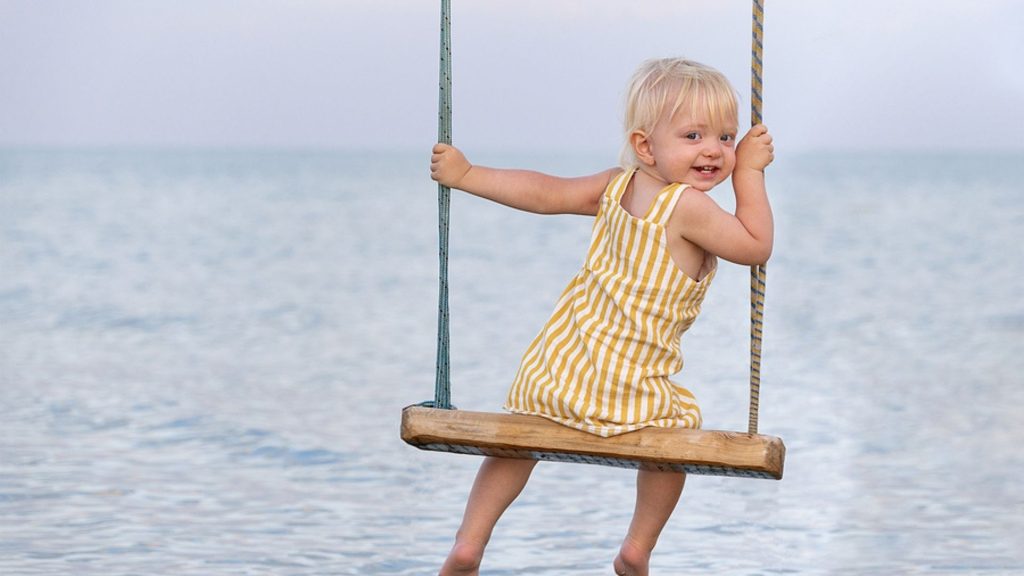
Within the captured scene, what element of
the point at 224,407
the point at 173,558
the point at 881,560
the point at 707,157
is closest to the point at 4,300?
the point at 224,407

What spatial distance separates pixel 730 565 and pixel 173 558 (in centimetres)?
141

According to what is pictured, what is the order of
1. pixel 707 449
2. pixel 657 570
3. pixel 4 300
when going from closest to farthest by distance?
1. pixel 707 449
2. pixel 657 570
3. pixel 4 300

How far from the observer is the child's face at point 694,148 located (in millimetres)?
2861

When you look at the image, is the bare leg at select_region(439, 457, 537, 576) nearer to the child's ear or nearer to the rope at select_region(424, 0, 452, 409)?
the rope at select_region(424, 0, 452, 409)

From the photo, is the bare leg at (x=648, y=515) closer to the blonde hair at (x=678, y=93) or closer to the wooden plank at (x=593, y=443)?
the wooden plank at (x=593, y=443)

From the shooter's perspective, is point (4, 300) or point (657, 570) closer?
point (657, 570)

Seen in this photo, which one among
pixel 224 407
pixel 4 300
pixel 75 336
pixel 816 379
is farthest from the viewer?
pixel 4 300

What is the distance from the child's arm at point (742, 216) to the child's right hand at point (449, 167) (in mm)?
460

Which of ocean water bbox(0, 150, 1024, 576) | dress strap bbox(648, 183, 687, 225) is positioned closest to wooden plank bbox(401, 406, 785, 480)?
dress strap bbox(648, 183, 687, 225)

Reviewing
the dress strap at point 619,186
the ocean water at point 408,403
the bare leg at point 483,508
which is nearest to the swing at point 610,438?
the bare leg at point 483,508

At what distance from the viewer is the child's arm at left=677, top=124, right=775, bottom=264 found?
282 cm

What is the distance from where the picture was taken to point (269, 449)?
5.48 metres

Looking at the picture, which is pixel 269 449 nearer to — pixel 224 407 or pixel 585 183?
pixel 224 407

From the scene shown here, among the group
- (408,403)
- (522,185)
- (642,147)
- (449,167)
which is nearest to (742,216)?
(642,147)
